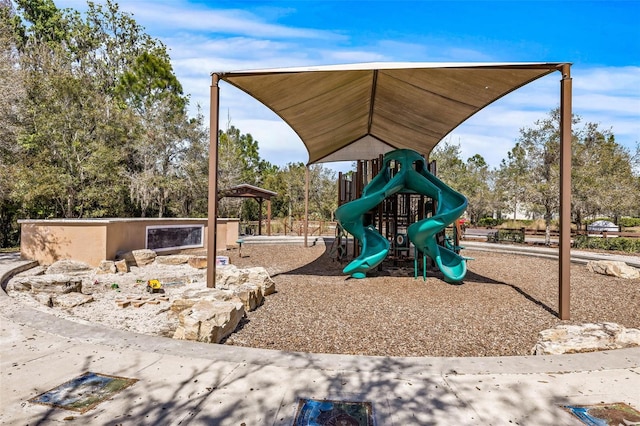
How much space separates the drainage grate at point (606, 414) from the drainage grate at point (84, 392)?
3927 millimetres

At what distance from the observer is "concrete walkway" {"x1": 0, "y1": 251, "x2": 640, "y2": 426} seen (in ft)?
9.67

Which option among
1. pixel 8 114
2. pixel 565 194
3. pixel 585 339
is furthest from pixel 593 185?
pixel 8 114

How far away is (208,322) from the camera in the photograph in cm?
523

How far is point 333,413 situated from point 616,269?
1251 cm

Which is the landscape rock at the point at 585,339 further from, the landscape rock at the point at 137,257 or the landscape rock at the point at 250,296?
the landscape rock at the point at 137,257

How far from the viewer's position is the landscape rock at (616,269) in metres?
11.2

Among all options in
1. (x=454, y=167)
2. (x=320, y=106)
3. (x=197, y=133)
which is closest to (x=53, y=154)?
(x=197, y=133)

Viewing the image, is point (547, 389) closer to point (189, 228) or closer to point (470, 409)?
point (470, 409)

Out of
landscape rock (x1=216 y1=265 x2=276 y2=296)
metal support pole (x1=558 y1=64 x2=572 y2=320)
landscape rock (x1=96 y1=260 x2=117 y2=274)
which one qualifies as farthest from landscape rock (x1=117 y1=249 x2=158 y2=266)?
metal support pole (x1=558 y1=64 x2=572 y2=320)

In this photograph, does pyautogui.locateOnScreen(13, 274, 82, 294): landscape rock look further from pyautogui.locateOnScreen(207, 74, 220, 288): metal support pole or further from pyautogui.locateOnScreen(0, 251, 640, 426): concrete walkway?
pyautogui.locateOnScreen(0, 251, 640, 426): concrete walkway

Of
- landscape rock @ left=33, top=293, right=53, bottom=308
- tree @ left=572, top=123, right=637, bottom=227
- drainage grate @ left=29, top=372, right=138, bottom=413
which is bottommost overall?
landscape rock @ left=33, top=293, right=53, bottom=308

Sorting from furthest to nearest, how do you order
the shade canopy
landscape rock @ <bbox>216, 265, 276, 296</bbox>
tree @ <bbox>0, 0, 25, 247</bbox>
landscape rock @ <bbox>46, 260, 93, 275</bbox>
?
tree @ <bbox>0, 0, 25, 247</bbox>
landscape rock @ <bbox>46, 260, 93, 275</bbox>
landscape rock @ <bbox>216, 265, 276, 296</bbox>
the shade canopy

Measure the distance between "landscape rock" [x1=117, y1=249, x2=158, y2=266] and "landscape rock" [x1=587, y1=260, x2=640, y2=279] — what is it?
49.7ft

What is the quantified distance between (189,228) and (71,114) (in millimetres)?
9173
